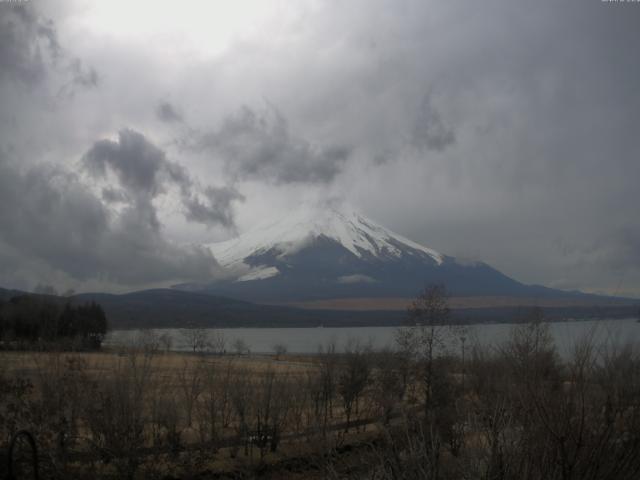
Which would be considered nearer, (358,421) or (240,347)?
(358,421)

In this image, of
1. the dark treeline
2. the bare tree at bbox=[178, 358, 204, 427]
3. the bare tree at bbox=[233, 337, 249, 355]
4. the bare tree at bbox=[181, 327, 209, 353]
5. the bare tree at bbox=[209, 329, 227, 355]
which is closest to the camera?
the bare tree at bbox=[178, 358, 204, 427]

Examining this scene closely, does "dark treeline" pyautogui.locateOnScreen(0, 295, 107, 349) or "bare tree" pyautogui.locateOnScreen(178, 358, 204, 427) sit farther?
"dark treeline" pyautogui.locateOnScreen(0, 295, 107, 349)

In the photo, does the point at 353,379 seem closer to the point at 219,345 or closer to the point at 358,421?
the point at 358,421

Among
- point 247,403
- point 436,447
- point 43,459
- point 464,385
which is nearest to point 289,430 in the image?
point 247,403

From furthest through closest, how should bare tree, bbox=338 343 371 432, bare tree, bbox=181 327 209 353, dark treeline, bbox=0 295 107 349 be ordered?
bare tree, bbox=181 327 209 353, dark treeline, bbox=0 295 107 349, bare tree, bbox=338 343 371 432

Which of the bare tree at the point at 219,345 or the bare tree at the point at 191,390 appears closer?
the bare tree at the point at 191,390

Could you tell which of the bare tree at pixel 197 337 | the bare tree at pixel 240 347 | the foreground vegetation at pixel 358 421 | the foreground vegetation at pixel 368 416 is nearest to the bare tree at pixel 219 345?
the bare tree at pixel 197 337

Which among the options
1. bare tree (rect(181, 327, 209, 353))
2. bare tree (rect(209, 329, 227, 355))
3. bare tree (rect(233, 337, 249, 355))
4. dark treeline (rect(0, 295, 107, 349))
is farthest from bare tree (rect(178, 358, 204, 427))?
bare tree (rect(181, 327, 209, 353))

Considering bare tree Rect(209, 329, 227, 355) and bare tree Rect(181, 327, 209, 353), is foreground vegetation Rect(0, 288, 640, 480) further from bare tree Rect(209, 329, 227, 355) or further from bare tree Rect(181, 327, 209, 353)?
bare tree Rect(181, 327, 209, 353)

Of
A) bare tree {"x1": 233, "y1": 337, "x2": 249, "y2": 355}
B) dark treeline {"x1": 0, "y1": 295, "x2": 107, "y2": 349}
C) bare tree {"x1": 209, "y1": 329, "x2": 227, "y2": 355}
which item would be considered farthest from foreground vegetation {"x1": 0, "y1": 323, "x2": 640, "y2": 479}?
bare tree {"x1": 233, "y1": 337, "x2": 249, "y2": 355}

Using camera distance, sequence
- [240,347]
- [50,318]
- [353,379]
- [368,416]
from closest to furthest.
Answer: [368,416]
[353,379]
[50,318]
[240,347]

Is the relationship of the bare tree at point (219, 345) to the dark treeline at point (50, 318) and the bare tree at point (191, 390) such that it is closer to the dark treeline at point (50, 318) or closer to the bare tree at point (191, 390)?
the dark treeline at point (50, 318)

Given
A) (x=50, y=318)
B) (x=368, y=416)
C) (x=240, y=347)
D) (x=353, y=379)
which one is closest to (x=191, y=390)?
(x=353, y=379)

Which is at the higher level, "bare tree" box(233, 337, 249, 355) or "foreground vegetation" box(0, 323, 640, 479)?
"foreground vegetation" box(0, 323, 640, 479)
